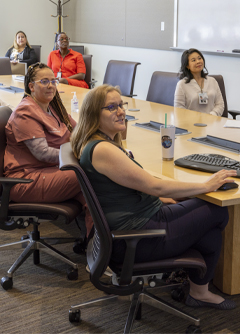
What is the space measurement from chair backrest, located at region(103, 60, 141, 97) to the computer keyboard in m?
2.52

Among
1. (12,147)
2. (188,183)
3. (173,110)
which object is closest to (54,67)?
(173,110)

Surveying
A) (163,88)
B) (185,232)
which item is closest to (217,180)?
(185,232)

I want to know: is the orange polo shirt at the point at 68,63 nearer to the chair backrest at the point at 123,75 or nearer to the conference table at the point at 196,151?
the chair backrest at the point at 123,75

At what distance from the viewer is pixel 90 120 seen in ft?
5.89

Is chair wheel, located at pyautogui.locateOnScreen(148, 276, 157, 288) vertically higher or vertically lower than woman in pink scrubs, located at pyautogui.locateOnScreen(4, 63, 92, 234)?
lower

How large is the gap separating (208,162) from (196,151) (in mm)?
315

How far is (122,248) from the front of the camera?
1.68 meters

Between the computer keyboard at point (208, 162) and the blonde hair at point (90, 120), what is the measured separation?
1.65 feet

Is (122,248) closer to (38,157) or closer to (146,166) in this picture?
(146,166)

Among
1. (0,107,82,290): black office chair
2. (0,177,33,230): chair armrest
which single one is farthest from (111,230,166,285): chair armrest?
(0,177,33,230): chair armrest

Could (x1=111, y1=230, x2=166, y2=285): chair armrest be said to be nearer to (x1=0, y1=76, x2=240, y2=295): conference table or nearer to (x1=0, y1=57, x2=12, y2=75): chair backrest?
(x1=0, y1=76, x2=240, y2=295): conference table

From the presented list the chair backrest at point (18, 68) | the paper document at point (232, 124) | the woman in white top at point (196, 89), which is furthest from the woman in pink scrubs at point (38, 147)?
the chair backrest at point (18, 68)

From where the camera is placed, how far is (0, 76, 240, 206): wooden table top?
6.42 feet

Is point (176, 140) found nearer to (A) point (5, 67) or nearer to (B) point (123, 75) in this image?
(B) point (123, 75)
